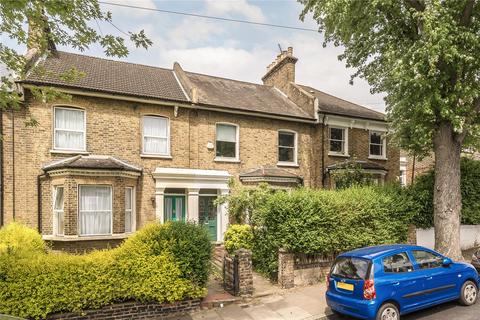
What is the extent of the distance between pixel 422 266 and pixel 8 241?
9871mm

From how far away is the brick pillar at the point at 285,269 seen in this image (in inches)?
380

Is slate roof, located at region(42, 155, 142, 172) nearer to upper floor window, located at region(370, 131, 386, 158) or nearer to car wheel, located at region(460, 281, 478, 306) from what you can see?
car wheel, located at region(460, 281, 478, 306)

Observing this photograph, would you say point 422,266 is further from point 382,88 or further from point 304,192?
point 382,88

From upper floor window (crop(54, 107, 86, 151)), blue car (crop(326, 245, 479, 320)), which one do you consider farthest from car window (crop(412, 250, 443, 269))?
upper floor window (crop(54, 107, 86, 151))

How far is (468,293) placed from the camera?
805 cm

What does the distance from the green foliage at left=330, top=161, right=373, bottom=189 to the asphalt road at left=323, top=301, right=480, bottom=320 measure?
908 centimetres

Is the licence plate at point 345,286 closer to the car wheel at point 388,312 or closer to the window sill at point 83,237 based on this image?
the car wheel at point 388,312

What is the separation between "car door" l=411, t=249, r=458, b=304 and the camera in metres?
7.43

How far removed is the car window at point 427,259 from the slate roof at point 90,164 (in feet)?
33.4

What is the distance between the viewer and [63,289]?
6.93m

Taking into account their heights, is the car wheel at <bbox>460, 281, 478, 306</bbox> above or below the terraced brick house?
below

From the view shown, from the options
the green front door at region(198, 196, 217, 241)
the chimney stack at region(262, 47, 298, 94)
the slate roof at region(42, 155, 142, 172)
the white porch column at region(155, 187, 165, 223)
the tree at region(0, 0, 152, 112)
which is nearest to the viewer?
the tree at region(0, 0, 152, 112)

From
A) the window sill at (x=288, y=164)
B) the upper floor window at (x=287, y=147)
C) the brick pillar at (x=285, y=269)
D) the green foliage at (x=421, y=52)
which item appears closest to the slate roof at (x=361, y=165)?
the window sill at (x=288, y=164)

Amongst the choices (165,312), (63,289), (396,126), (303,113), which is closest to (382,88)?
(396,126)
